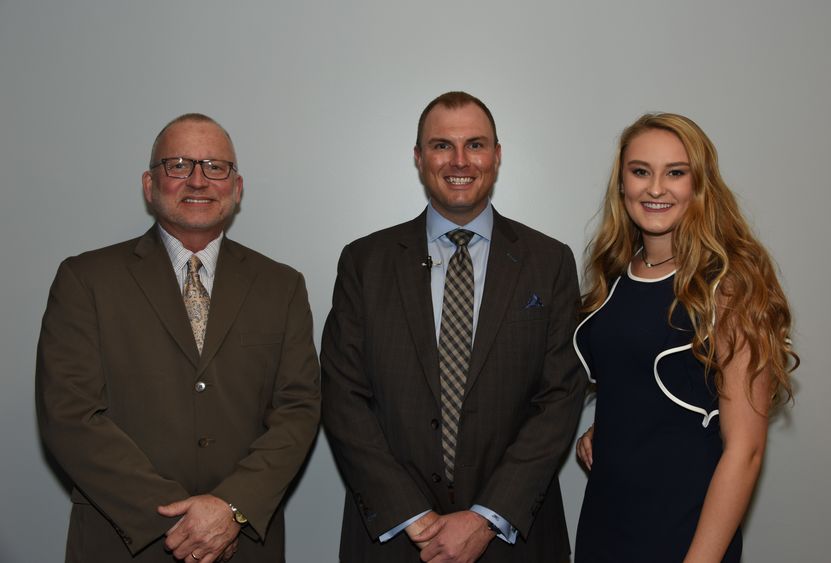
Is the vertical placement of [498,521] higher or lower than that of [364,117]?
lower

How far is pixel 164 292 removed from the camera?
2.42m

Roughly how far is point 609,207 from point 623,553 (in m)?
1.20

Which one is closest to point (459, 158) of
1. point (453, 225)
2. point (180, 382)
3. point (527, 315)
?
point (453, 225)

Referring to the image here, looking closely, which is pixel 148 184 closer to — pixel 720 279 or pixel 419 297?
pixel 419 297

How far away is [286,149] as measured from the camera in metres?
3.13

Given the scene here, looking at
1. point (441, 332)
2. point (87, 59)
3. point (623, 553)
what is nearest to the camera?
point (623, 553)

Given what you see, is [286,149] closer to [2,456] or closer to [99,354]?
[99,354]

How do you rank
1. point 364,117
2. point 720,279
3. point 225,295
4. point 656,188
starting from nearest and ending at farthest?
point 720,279 → point 656,188 → point 225,295 → point 364,117

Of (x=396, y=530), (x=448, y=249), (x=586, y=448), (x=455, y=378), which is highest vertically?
(x=448, y=249)

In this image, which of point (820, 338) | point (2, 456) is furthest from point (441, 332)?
point (2, 456)

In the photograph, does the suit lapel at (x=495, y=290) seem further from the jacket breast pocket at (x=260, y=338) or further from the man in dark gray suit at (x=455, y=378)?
the jacket breast pocket at (x=260, y=338)

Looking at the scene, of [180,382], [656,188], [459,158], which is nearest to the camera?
[656,188]

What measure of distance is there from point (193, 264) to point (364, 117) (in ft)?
3.55

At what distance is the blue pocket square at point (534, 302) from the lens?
2523mm
